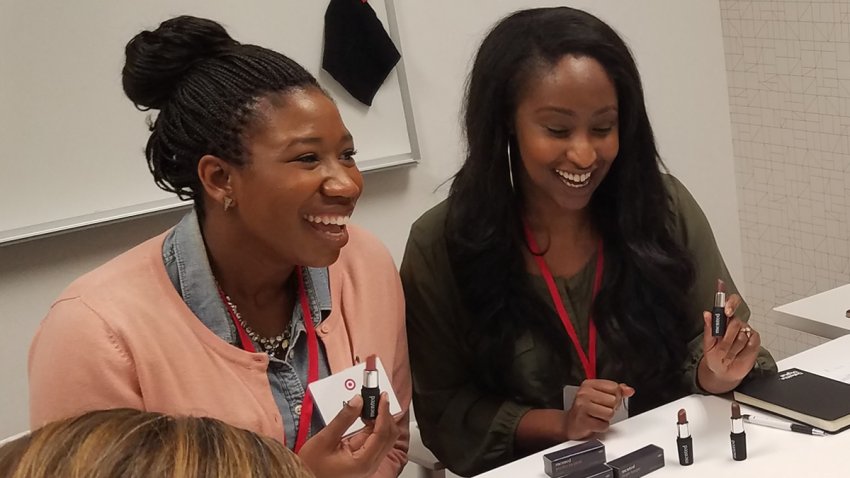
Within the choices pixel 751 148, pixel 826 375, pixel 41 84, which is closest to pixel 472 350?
pixel 826 375

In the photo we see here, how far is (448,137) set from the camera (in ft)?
9.20

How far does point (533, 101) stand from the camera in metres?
1.68

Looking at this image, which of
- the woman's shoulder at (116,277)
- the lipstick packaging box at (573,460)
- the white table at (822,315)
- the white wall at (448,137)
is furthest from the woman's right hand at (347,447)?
the white table at (822,315)

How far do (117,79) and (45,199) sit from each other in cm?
34

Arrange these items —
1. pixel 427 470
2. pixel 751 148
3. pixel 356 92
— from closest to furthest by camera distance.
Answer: pixel 427 470 < pixel 356 92 < pixel 751 148

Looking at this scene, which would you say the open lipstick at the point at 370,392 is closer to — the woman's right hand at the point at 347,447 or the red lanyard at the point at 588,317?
the woman's right hand at the point at 347,447

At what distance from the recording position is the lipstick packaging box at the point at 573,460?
1.43 meters

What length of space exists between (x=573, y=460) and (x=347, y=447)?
0.35 m

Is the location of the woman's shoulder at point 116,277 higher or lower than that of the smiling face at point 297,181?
lower

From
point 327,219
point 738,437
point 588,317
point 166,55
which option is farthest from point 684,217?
point 166,55

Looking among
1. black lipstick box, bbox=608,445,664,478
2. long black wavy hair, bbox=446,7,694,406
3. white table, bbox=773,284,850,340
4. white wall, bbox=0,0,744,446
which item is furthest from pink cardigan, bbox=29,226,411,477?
white table, bbox=773,284,850,340

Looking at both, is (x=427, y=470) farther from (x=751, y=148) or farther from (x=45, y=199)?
(x=751, y=148)

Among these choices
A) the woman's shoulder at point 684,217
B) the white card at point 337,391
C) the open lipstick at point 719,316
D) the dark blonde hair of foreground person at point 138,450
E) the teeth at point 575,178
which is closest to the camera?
the dark blonde hair of foreground person at point 138,450

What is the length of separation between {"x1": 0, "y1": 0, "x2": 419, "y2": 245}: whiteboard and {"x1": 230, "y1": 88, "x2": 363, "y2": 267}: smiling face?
0.98m
